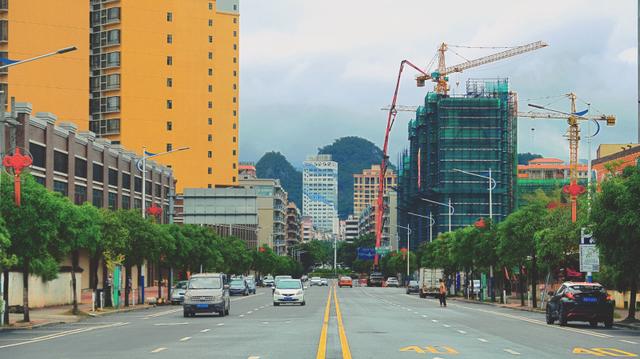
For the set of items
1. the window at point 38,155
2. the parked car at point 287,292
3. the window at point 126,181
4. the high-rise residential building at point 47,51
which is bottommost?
the parked car at point 287,292

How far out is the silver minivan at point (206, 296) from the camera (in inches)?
1823

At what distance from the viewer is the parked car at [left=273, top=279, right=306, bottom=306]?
61281 millimetres

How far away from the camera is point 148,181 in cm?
9762

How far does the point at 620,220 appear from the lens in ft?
116

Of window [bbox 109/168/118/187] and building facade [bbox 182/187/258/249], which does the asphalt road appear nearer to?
building facade [bbox 182/187/258/249]

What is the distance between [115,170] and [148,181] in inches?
444

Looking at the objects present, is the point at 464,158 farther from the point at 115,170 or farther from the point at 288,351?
the point at 288,351

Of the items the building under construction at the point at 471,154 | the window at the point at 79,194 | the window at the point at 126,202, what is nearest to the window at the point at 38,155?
the window at the point at 79,194

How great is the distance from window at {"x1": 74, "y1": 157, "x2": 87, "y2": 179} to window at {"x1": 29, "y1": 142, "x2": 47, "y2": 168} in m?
7.51

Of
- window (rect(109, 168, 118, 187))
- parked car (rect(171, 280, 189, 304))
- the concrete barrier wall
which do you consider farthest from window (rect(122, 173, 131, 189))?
the concrete barrier wall

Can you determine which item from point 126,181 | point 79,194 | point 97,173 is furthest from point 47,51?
point 79,194

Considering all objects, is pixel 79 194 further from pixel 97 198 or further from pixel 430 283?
pixel 430 283

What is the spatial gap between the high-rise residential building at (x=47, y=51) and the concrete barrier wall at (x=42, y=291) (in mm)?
32107

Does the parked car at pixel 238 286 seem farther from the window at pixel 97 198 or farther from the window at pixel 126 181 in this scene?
the window at pixel 97 198
